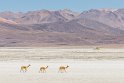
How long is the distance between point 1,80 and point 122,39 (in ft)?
522

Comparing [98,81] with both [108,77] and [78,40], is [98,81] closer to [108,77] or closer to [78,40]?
[108,77]

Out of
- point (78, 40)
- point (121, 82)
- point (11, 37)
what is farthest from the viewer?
point (11, 37)

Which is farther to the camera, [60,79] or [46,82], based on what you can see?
[60,79]

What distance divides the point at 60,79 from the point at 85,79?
1.37m

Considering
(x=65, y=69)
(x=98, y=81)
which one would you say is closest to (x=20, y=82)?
(x=98, y=81)

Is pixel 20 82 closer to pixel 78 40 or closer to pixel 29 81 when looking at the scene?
pixel 29 81

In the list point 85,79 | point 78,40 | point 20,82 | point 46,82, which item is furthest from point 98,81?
point 78,40

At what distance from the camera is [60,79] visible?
22797mm

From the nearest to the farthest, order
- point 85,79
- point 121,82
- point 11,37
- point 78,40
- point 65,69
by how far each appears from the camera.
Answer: point 121,82, point 85,79, point 65,69, point 78,40, point 11,37

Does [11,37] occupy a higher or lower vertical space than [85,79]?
higher

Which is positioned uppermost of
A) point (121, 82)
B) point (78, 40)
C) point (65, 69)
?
point (78, 40)

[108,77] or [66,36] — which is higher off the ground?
[66,36]

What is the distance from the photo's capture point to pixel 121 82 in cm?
2120

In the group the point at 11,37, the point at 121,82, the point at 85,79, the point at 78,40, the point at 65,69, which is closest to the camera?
the point at 121,82
